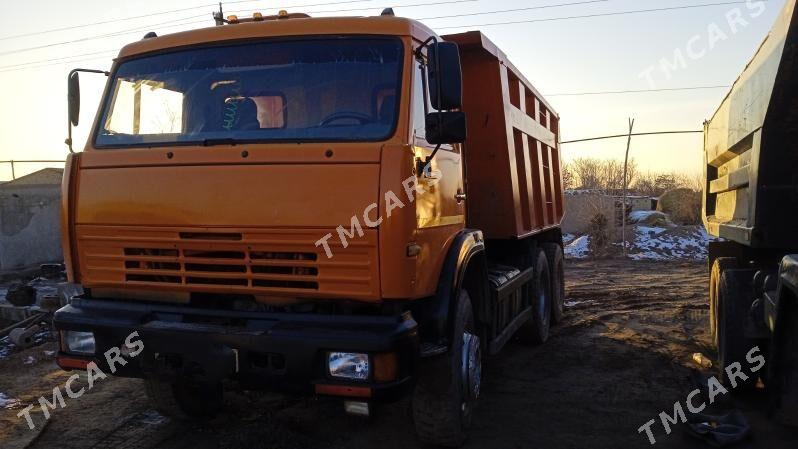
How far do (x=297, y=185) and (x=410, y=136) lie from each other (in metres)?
0.69

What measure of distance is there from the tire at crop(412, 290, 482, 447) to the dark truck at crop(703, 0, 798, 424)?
1917mm

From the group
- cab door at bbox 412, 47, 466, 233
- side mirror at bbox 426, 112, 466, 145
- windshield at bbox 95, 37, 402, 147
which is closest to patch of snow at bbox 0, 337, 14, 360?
windshield at bbox 95, 37, 402, 147

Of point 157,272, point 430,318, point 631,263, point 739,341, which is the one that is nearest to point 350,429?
point 430,318

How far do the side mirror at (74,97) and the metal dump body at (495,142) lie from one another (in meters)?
2.80

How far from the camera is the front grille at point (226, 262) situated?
335cm

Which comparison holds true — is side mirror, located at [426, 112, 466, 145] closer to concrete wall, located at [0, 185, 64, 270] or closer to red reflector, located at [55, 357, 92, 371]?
red reflector, located at [55, 357, 92, 371]

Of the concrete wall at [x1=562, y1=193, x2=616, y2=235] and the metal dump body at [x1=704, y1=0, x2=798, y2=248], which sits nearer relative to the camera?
the metal dump body at [x1=704, y1=0, x2=798, y2=248]

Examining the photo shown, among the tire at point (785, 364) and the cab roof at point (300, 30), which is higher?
the cab roof at point (300, 30)

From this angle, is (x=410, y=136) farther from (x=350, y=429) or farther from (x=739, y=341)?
(x=739, y=341)

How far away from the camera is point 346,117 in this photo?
3.61 meters

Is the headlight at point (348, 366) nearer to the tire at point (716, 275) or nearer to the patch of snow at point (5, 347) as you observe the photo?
the tire at point (716, 275)

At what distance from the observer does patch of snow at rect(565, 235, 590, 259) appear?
797 inches

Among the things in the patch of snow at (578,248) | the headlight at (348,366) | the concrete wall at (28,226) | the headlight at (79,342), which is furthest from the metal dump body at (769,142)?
the concrete wall at (28,226)

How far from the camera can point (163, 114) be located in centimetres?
400
